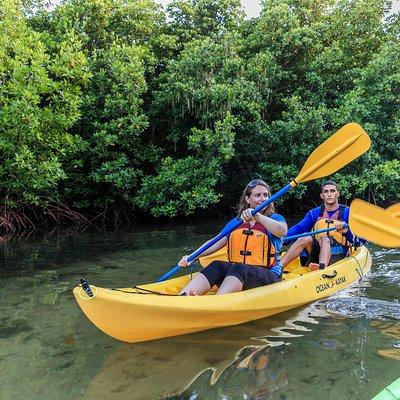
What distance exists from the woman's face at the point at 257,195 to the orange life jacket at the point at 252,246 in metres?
0.18

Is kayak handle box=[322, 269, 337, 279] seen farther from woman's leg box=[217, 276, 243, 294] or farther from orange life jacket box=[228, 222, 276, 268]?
woman's leg box=[217, 276, 243, 294]

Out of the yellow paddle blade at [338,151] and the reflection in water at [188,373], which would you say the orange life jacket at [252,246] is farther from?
the yellow paddle blade at [338,151]

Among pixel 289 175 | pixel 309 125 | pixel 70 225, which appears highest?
pixel 309 125

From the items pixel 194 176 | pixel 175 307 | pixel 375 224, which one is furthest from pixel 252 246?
pixel 194 176

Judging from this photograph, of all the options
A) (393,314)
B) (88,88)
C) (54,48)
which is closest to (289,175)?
(88,88)

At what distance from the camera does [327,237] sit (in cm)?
457

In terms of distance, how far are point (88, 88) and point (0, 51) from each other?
2.01 meters

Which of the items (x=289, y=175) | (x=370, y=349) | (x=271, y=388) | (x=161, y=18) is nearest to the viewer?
(x=271, y=388)

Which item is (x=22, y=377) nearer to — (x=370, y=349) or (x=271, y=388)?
(x=271, y=388)

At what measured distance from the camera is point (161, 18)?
1041 cm

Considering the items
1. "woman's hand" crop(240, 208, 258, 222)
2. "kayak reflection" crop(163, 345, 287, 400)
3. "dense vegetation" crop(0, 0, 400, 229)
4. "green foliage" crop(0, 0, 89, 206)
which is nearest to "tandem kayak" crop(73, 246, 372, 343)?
"kayak reflection" crop(163, 345, 287, 400)

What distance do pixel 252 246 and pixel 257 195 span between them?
15.9 inches

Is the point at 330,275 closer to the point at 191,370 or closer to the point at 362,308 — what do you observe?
the point at 362,308

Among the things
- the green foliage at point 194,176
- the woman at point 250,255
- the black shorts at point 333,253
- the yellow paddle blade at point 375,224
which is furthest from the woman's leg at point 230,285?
the green foliage at point 194,176
